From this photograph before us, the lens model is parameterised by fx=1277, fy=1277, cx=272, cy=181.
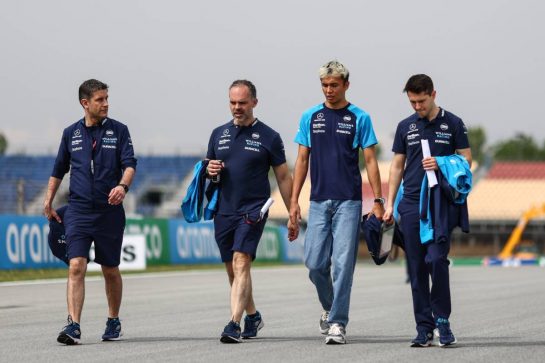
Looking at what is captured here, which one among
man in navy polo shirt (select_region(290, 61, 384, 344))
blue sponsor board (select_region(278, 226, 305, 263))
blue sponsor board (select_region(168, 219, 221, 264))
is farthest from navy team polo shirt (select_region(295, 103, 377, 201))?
blue sponsor board (select_region(278, 226, 305, 263))

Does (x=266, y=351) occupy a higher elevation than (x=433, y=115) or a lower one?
lower

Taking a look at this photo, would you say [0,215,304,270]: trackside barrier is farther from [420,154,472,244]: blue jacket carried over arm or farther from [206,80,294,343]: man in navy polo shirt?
[420,154,472,244]: blue jacket carried over arm

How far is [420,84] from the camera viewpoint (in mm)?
9453

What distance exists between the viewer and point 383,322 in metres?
12.5

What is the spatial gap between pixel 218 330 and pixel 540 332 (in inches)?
111

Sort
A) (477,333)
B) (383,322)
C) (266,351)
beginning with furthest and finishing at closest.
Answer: (383,322), (477,333), (266,351)

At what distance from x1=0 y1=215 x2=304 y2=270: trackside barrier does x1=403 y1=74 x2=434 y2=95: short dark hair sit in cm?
1573

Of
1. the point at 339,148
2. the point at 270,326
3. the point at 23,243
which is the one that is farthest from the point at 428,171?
the point at 23,243

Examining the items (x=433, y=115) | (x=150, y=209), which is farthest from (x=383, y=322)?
(x=150, y=209)

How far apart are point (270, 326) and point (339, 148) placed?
268 cm

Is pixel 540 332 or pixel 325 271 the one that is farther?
pixel 540 332

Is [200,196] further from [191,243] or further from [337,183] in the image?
[191,243]

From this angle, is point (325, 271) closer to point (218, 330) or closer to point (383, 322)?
point (218, 330)

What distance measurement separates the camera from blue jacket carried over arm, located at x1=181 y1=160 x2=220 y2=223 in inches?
400
